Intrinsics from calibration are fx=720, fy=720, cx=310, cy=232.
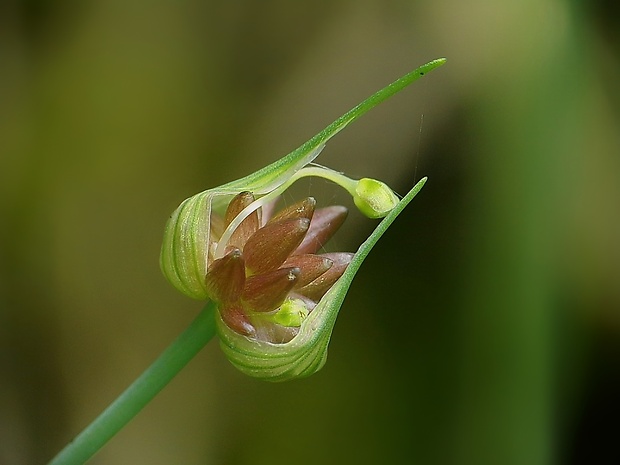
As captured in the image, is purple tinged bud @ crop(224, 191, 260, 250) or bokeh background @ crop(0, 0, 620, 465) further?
bokeh background @ crop(0, 0, 620, 465)

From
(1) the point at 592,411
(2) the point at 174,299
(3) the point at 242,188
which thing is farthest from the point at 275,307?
(1) the point at 592,411

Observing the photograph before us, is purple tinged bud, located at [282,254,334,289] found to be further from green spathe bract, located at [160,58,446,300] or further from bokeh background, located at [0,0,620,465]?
bokeh background, located at [0,0,620,465]

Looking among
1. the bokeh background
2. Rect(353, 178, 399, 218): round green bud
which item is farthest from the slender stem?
the bokeh background

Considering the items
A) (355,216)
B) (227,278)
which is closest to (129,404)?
(227,278)

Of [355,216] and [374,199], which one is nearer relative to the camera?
[374,199]

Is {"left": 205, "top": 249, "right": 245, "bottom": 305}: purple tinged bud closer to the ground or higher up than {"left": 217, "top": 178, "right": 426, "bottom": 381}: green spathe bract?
higher up

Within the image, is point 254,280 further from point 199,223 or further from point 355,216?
point 355,216

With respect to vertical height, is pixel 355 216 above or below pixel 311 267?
A: below
